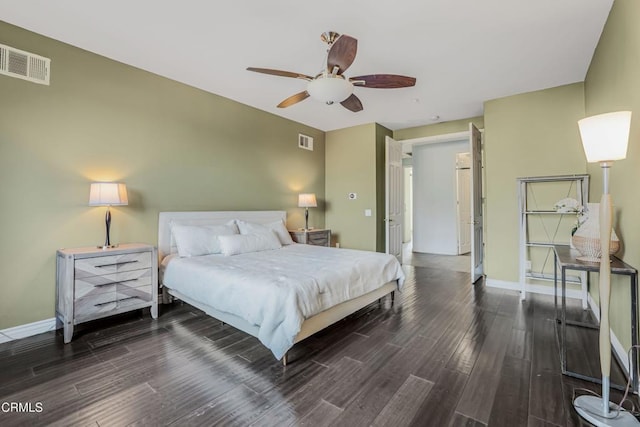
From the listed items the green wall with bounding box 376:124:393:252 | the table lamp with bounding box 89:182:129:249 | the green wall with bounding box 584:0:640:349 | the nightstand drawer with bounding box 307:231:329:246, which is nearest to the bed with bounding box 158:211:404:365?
the table lamp with bounding box 89:182:129:249

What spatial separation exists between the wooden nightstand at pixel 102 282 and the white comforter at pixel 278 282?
276 mm

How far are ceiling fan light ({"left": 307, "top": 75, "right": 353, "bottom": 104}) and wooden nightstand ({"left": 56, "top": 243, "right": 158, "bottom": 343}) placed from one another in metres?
2.30

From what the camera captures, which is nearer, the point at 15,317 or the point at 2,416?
the point at 2,416

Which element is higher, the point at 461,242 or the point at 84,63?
the point at 84,63

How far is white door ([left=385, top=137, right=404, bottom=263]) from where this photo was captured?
17.1 feet

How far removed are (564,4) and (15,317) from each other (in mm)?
5354

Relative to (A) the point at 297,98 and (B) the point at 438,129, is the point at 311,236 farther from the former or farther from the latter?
(B) the point at 438,129

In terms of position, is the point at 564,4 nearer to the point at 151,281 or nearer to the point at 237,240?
the point at 237,240

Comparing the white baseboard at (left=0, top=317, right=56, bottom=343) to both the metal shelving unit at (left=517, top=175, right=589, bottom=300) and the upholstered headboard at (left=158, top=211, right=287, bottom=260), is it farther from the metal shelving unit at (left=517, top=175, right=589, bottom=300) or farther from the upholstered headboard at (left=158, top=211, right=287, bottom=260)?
the metal shelving unit at (left=517, top=175, right=589, bottom=300)

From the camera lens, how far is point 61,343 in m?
2.46

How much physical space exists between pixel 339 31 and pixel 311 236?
10.4 ft

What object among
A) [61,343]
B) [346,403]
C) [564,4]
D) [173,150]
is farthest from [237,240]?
[564,4]

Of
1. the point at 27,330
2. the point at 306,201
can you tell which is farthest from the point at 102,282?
the point at 306,201

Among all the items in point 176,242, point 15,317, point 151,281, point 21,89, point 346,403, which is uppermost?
point 21,89
